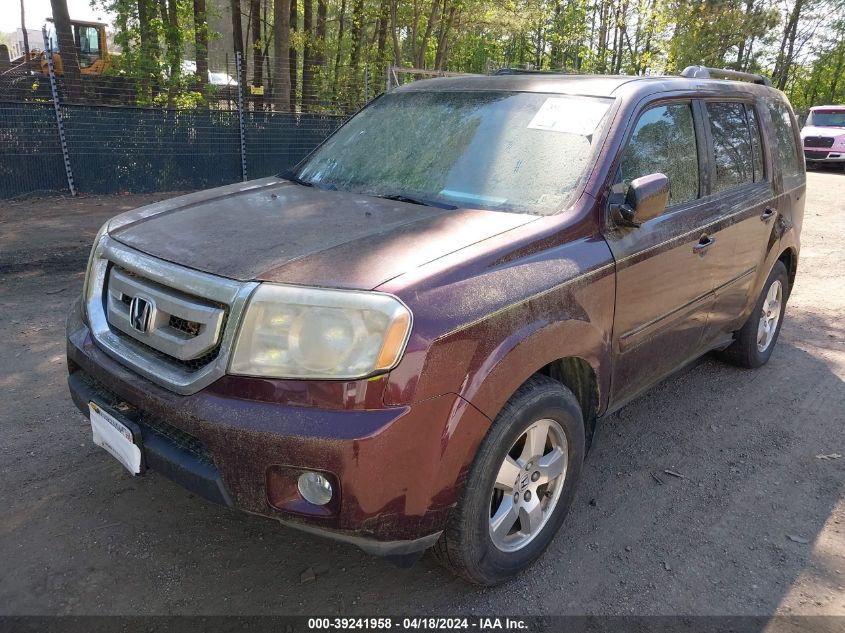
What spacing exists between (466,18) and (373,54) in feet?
12.1

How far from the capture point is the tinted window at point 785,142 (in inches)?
179

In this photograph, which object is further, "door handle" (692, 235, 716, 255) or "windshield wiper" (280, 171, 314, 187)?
"windshield wiper" (280, 171, 314, 187)

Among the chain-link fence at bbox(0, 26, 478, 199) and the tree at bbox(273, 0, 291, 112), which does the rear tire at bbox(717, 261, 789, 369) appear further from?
the tree at bbox(273, 0, 291, 112)

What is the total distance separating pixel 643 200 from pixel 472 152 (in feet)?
2.74

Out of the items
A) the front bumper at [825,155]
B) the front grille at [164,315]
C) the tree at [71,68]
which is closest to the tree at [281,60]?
the tree at [71,68]

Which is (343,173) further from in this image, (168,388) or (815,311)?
(815,311)

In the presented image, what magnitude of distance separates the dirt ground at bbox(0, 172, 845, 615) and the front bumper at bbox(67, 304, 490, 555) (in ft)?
0.91

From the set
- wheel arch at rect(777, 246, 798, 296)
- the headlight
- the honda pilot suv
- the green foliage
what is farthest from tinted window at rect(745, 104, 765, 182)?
the green foliage

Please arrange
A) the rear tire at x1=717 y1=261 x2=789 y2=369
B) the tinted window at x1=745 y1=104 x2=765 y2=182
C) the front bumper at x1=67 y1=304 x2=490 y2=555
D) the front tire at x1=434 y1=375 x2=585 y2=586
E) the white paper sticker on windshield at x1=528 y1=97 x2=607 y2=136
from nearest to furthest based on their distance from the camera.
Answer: the front bumper at x1=67 y1=304 x2=490 y2=555 → the front tire at x1=434 y1=375 x2=585 y2=586 → the white paper sticker on windshield at x1=528 y1=97 x2=607 y2=136 → the tinted window at x1=745 y1=104 x2=765 y2=182 → the rear tire at x1=717 y1=261 x2=789 y2=369

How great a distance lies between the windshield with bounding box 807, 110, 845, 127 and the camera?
22.7m

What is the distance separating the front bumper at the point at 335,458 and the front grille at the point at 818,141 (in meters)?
23.9

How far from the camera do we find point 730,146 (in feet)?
13.0

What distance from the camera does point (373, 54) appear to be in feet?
79.6

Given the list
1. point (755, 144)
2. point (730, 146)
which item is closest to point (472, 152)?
point (730, 146)
